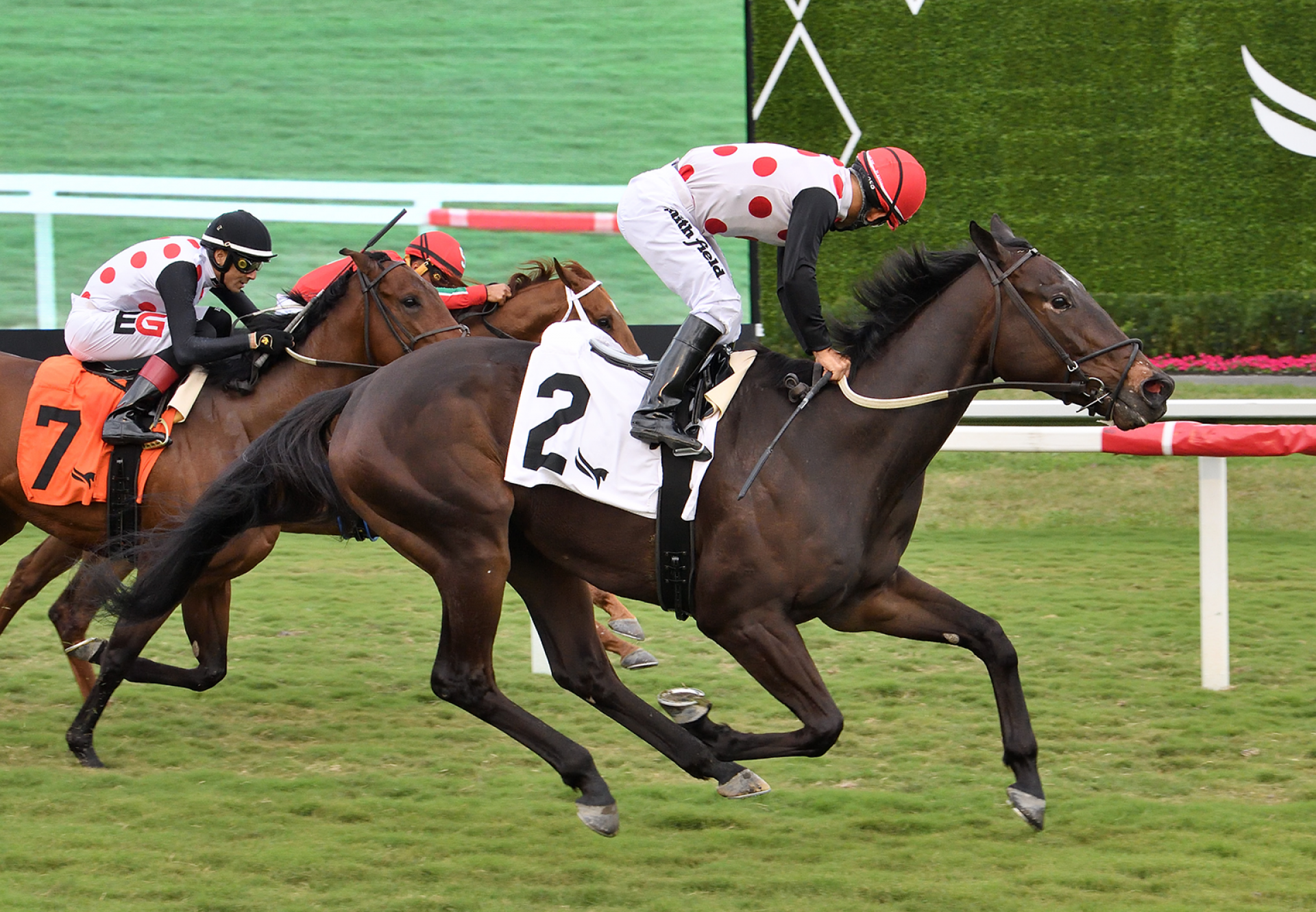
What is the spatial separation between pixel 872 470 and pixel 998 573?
3.31 m

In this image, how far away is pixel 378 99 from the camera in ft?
32.8

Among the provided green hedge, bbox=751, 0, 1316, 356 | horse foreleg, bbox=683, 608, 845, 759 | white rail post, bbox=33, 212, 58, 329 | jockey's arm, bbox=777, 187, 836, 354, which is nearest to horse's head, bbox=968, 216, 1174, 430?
jockey's arm, bbox=777, 187, 836, 354

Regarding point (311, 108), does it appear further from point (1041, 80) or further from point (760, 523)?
point (760, 523)

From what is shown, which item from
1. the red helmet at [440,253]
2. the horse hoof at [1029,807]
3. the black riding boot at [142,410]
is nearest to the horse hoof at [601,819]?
the horse hoof at [1029,807]

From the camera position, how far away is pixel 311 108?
32.6ft

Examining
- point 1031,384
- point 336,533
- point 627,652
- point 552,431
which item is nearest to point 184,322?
point 336,533

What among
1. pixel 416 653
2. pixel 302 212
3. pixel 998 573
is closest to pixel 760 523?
pixel 416 653

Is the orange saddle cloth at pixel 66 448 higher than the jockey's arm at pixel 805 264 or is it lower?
lower

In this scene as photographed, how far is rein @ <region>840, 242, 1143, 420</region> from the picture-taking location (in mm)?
3240

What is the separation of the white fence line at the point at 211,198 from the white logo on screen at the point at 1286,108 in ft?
13.5

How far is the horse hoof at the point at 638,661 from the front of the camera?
493cm

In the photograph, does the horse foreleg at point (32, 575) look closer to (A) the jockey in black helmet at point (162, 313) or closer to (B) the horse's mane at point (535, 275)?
(A) the jockey in black helmet at point (162, 313)

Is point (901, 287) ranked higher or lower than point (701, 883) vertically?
higher

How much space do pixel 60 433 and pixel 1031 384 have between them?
2.81 m
